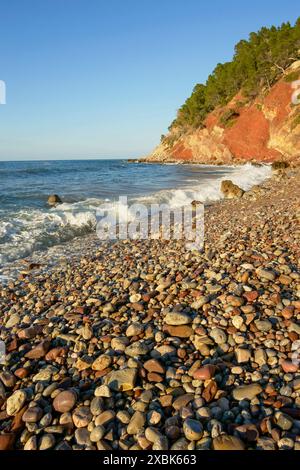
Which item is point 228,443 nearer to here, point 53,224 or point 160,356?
point 160,356

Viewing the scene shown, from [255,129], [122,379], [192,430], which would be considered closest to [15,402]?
[122,379]

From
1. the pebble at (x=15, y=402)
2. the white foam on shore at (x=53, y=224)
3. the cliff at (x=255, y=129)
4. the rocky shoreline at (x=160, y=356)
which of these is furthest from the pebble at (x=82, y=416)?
the cliff at (x=255, y=129)

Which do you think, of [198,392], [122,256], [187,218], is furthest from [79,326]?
[187,218]

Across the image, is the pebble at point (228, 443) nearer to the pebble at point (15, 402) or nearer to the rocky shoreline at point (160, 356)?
the rocky shoreline at point (160, 356)

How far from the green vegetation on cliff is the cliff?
1713 millimetres

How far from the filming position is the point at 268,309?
365 cm

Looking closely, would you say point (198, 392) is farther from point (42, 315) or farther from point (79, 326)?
point (42, 315)

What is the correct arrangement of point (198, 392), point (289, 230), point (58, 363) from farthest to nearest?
point (289, 230) → point (58, 363) → point (198, 392)

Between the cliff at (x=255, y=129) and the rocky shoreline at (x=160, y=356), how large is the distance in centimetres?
3195

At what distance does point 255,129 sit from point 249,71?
1178 centimetres

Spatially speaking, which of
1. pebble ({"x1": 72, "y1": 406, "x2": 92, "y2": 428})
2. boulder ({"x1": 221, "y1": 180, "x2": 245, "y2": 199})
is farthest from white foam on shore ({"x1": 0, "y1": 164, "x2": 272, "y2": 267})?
pebble ({"x1": 72, "y1": 406, "x2": 92, "y2": 428})

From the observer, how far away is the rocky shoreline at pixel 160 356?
2363mm

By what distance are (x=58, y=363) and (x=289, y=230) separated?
5302mm

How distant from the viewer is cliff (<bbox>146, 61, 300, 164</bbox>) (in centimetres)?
3862
